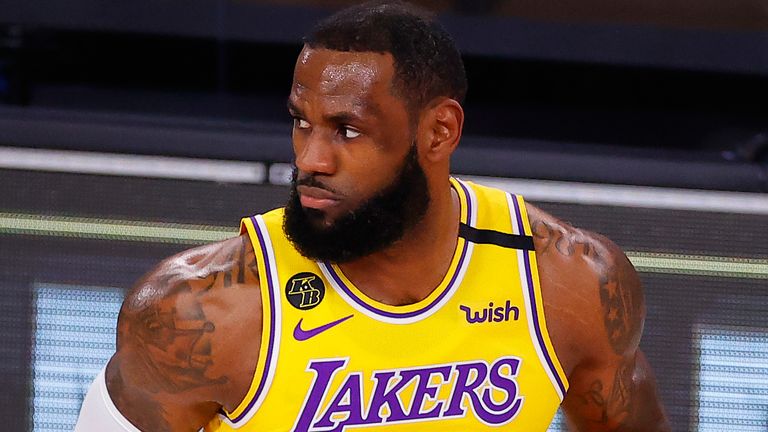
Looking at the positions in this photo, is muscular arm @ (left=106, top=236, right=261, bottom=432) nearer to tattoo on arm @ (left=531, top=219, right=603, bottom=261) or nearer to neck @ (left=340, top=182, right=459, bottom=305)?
neck @ (left=340, top=182, right=459, bottom=305)

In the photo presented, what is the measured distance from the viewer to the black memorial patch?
1.56 metres

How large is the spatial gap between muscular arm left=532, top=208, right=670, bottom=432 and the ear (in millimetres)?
218

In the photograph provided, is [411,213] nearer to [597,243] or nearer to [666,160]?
[597,243]

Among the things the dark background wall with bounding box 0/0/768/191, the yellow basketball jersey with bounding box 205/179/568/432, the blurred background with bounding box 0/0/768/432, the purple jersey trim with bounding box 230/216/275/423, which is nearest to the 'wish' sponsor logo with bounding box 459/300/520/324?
the yellow basketball jersey with bounding box 205/179/568/432

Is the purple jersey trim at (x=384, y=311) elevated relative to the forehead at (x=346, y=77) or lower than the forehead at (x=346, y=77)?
lower

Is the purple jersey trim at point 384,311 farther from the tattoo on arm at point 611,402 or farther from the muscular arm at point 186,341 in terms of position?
the tattoo on arm at point 611,402

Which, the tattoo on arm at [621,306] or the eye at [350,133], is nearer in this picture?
the eye at [350,133]

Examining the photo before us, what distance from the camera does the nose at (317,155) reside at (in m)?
1.45

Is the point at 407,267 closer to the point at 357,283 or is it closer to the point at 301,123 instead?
the point at 357,283

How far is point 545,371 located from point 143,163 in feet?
2.94

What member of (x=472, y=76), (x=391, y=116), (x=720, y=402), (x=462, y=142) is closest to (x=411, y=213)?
(x=391, y=116)

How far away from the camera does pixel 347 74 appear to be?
1461 mm

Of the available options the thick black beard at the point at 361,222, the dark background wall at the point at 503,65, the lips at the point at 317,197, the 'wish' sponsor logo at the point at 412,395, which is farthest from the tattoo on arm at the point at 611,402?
the dark background wall at the point at 503,65

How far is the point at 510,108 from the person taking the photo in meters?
2.77
